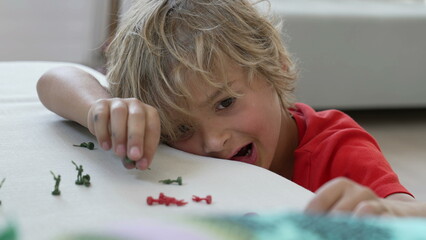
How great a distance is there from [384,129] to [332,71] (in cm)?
32

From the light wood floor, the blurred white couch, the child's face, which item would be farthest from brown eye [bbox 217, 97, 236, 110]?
the blurred white couch

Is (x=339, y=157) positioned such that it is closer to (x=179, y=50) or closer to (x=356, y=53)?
(x=179, y=50)

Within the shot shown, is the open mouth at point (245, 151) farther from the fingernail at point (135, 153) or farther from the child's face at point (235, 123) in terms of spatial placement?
the fingernail at point (135, 153)

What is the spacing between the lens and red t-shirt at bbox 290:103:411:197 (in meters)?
1.07

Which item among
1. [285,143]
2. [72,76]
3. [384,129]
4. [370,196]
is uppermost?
[370,196]

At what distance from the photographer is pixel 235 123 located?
3.66ft

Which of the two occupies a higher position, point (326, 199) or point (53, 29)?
point (326, 199)

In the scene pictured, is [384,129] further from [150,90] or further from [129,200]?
[129,200]

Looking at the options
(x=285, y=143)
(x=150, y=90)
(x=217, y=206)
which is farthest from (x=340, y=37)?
→ (x=217, y=206)

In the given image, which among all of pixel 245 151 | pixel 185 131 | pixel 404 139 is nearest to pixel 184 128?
pixel 185 131

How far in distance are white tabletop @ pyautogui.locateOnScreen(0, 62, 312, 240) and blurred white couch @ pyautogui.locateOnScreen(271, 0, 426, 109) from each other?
1.92 metres

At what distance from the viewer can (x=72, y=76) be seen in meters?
1.18

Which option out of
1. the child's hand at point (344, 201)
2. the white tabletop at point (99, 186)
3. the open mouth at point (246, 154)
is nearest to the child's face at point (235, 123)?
the open mouth at point (246, 154)

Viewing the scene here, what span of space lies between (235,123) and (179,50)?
14 centimetres
